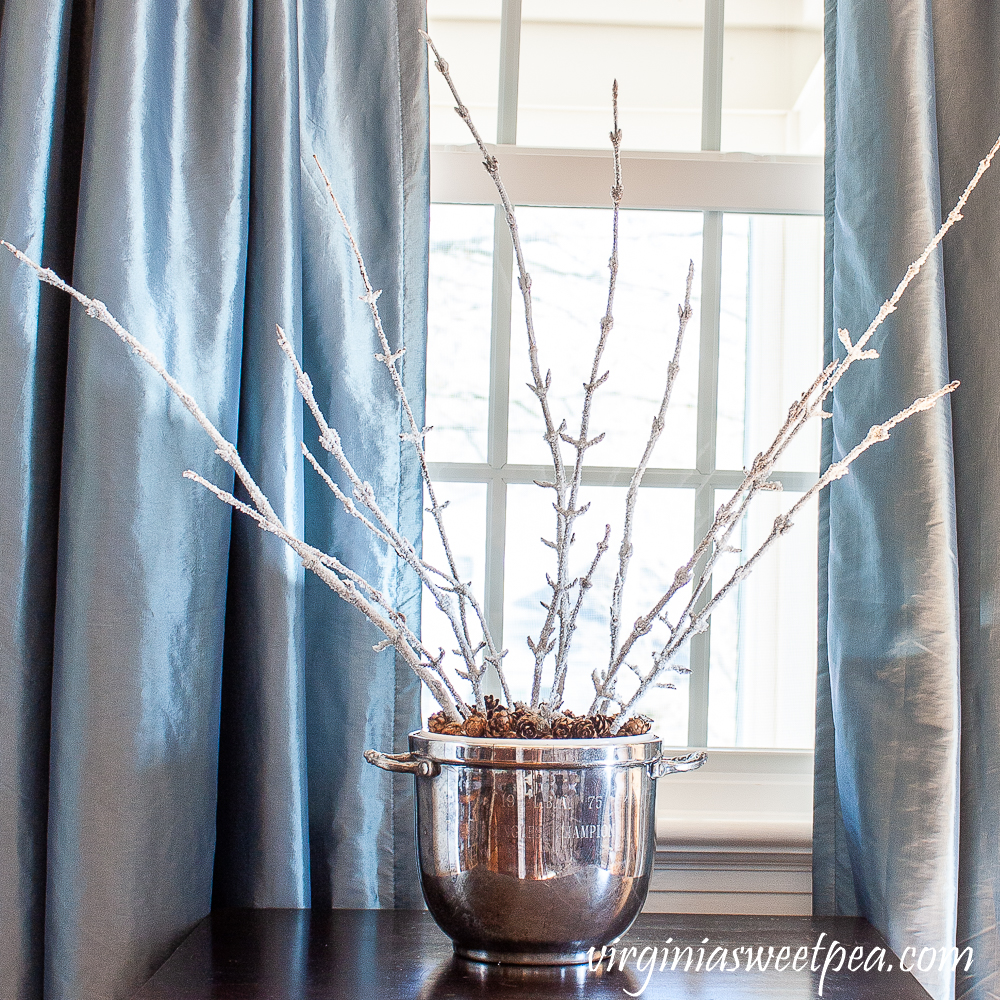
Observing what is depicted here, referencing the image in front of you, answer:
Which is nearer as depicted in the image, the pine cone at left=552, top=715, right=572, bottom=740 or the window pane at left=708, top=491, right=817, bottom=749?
the pine cone at left=552, top=715, right=572, bottom=740

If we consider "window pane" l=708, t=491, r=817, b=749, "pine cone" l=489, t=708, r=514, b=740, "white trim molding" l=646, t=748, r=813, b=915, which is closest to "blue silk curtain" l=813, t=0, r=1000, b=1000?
"white trim molding" l=646, t=748, r=813, b=915

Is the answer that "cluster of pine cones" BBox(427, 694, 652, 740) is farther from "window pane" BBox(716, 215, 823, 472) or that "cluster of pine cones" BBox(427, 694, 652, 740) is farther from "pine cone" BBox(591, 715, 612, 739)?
"window pane" BBox(716, 215, 823, 472)

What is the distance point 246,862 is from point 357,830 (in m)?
0.11

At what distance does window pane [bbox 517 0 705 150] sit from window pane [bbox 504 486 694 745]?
46 cm

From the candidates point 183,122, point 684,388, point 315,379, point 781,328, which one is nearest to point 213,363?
point 315,379

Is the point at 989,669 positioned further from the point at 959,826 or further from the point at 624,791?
the point at 624,791

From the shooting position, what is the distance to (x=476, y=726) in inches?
30.2

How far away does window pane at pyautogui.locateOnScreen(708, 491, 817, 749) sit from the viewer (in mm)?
1244

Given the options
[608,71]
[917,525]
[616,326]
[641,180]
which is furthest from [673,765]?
[608,71]

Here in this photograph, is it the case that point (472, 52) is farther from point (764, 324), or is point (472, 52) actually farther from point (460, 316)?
point (764, 324)

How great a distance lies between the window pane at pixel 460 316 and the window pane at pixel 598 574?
0.13 m

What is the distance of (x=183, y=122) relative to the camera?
0.98 m

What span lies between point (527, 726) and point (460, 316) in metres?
0.64

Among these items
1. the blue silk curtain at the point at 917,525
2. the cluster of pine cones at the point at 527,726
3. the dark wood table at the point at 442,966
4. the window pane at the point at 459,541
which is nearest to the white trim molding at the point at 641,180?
the blue silk curtain at the point at 917,525
